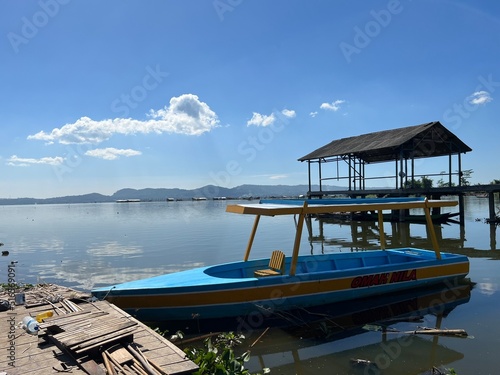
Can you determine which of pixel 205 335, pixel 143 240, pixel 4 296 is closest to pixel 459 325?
pixel 205 335

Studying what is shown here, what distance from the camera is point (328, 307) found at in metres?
9.02

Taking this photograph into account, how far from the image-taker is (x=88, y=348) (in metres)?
4.77

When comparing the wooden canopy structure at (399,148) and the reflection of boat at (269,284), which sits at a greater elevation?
the wooden canopy structure at (399,148)

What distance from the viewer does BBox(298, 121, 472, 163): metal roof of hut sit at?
85.6ft

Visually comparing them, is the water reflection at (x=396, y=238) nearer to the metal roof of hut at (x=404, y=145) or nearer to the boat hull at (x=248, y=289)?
the metal roof of hut at (x=404, y=145)

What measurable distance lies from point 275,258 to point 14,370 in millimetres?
5663

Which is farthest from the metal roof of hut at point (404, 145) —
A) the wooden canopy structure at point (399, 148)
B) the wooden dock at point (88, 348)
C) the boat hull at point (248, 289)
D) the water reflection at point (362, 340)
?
the wooden dock at point (88, 348)

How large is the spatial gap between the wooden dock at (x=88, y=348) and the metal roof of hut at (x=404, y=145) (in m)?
23.0

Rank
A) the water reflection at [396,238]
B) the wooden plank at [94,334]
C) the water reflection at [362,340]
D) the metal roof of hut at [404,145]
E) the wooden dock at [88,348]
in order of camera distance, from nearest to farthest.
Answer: the wooden dock at [88,348], the wooden plank at [94,334], the water reflection at [362,340], the water reflection at [396,238], the metal roof of hut at [404,145]

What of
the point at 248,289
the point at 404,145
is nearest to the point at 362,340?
the point at 248,289

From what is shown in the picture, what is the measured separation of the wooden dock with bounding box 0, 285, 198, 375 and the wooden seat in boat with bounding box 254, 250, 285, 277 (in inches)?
128

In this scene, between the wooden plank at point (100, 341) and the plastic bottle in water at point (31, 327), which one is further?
the plastic bottle in water at point (31, 327)

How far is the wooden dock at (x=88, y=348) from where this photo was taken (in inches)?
179

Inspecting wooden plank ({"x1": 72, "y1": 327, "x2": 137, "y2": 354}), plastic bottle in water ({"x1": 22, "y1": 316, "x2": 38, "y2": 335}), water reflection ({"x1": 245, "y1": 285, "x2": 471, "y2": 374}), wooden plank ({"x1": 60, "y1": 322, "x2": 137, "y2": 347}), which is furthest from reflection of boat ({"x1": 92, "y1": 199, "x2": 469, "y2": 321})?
wooden plank ({"x1": 72, "y1": 327, "x2": 137, "y2": 354})
